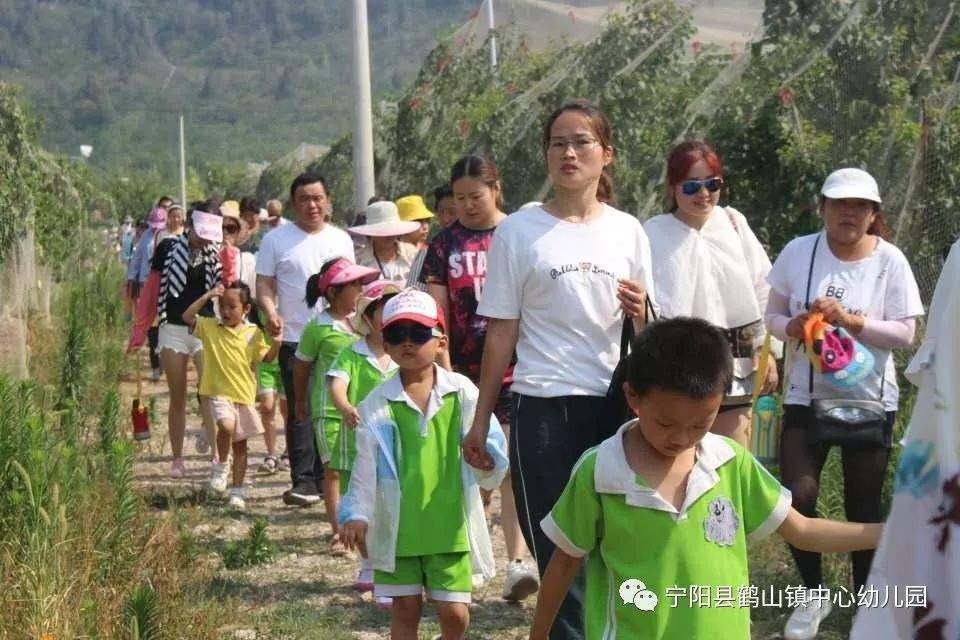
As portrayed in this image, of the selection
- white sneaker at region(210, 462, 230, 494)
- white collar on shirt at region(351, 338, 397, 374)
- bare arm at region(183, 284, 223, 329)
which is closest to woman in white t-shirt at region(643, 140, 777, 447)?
white collar on shirt at region(351, 338, 397, 374)

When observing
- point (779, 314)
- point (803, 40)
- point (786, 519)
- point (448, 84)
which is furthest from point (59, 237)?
point (786, 519)

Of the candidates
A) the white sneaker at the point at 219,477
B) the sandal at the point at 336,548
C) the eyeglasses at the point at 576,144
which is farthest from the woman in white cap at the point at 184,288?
the eyeglasses at the point at 576,144

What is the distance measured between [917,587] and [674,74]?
1024cm

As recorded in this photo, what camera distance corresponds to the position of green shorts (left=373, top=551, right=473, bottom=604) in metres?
5.27

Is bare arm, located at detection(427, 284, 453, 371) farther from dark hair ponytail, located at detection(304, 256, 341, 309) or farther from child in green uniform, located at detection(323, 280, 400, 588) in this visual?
dark hair ponytail, located at detection(304, 256, 341, 309)

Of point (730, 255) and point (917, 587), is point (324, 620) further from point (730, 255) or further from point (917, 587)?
point (917, 587)

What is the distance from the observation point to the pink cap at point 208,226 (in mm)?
9969

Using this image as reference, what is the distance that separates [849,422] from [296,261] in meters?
3.98

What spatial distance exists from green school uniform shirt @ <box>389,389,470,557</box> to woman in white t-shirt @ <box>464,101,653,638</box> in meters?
0.41

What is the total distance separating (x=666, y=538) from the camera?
370 cm

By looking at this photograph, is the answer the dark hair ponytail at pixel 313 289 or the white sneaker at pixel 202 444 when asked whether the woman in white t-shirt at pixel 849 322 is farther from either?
the white sneaker at pixel 202 444

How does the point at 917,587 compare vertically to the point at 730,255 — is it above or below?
below

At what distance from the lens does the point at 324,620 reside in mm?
6629

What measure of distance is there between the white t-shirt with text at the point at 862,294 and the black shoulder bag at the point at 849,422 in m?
0.03
